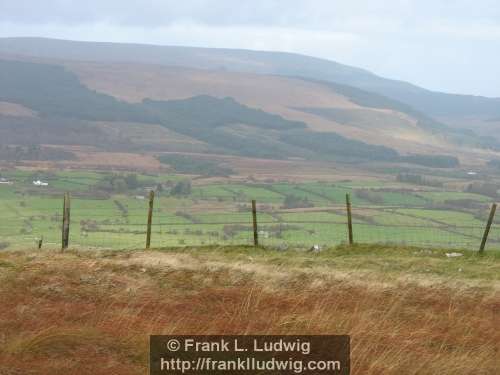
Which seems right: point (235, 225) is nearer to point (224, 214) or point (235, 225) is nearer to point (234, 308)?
point (224, 214)

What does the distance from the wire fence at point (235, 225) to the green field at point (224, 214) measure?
0.11 metres

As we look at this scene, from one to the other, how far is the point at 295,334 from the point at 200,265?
737 centimetres

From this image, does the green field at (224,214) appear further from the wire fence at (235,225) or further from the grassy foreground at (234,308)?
the grassy foreground at (234,308)

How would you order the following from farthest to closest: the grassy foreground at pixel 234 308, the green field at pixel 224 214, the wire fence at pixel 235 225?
the green field at pixel 224 214, the wire fence at pixel 235 225, the grassy foreground at pixel 234 308

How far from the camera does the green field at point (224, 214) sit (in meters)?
59.8

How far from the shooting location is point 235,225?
74.8 metres

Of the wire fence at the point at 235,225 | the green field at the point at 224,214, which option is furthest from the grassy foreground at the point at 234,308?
the wire fence at the point at 235,225

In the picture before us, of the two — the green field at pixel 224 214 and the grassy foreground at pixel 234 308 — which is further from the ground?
the grassy foreground at pixel 234 308

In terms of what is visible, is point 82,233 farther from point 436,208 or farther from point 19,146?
point 19,146

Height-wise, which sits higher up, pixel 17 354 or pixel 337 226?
pixel 17 354

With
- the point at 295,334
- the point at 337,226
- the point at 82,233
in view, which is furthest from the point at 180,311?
the point at 337,226

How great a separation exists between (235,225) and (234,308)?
2400 inches

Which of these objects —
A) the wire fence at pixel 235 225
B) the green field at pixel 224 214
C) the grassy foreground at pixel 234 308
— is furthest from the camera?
the green field at pixel 224 214

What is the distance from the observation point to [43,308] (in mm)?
13406
